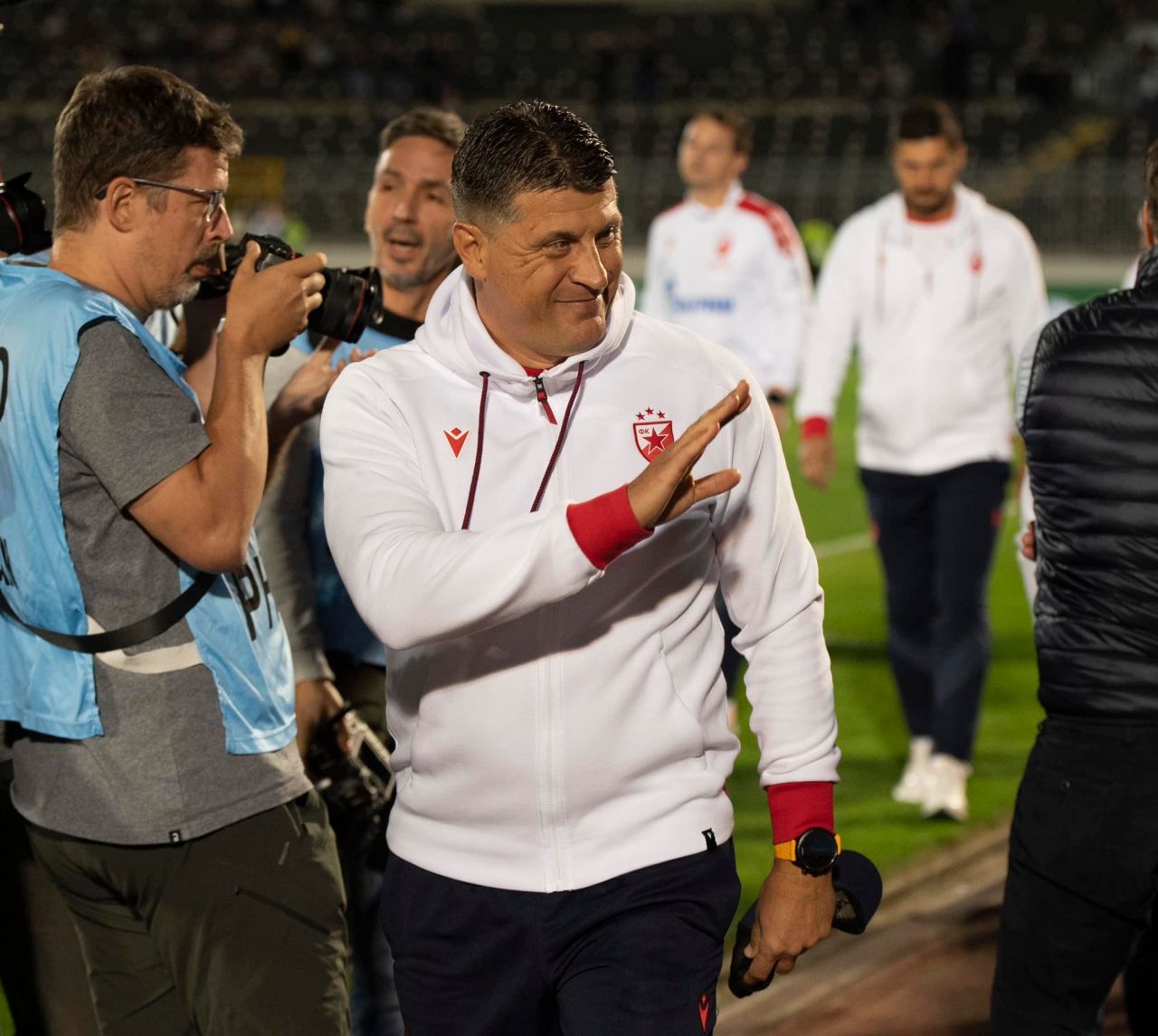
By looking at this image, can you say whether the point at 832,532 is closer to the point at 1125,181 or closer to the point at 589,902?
the point at 589,902

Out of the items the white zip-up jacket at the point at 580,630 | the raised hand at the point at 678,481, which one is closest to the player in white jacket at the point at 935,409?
the white zip-up jacket at the point at 580,630

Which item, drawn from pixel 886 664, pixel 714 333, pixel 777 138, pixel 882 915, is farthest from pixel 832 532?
pixel 777 138

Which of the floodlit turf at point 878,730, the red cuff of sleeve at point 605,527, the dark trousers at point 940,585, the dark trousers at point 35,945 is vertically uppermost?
the red cuff of sleeve at point 605,527

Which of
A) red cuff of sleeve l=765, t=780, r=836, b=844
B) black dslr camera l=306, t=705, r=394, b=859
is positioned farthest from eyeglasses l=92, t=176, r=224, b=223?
red cuff of sleeve l=765, t=780, r=836, b=844

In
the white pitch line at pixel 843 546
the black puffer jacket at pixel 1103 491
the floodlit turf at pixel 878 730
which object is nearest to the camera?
the black puffer jacket at pixel 1103 491

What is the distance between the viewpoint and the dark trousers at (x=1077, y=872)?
2.95m

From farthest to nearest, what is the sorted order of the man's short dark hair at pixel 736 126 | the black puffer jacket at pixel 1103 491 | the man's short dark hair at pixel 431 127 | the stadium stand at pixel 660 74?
1. the stadium stand at pixel 660 74
2. the man's short dark hair at pixel 736 126
3. the man's short dark hair at pixel 431 127
4. the black puffer jacket at pixel 1103 491

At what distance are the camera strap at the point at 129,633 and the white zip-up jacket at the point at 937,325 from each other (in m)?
3.76

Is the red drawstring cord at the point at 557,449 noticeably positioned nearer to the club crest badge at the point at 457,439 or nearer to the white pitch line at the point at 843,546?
the club crest badge at the point at 457,439

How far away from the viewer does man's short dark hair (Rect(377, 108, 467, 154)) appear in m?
3.97

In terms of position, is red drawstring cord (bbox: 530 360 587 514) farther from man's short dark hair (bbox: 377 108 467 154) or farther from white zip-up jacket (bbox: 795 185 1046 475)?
white zip-up jacket (bbox: 795 185 1046 475)

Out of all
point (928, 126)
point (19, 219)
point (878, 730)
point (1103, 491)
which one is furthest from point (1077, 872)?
point (878, 730)

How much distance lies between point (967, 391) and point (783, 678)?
3646mm

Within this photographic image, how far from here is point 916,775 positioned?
20.0 feet
